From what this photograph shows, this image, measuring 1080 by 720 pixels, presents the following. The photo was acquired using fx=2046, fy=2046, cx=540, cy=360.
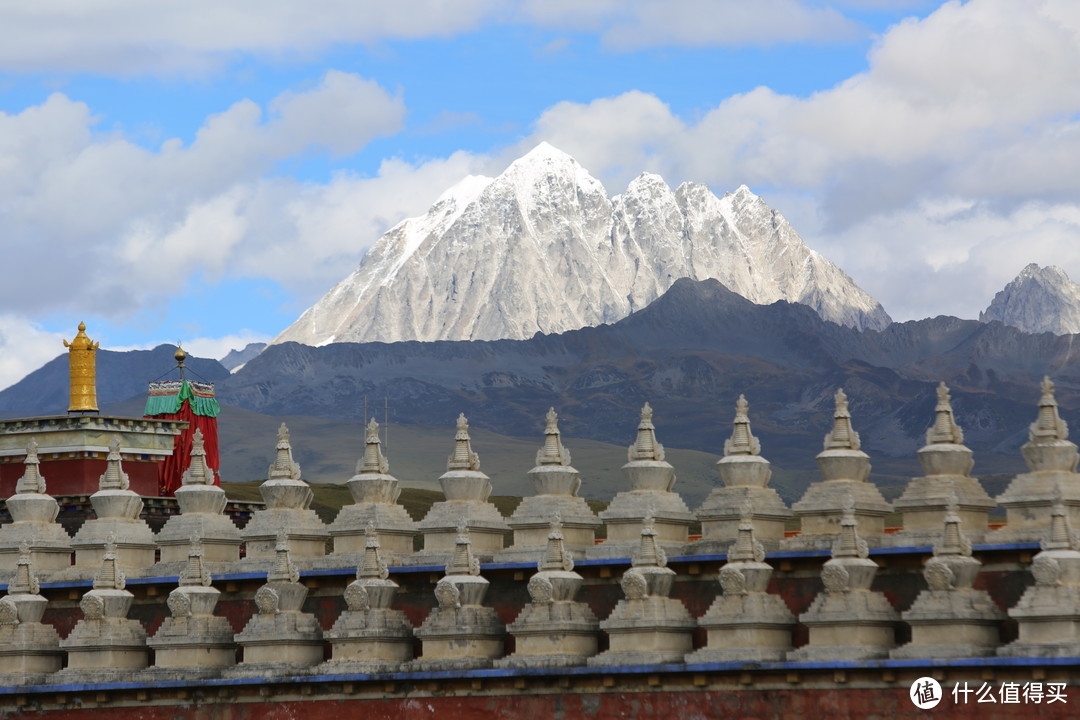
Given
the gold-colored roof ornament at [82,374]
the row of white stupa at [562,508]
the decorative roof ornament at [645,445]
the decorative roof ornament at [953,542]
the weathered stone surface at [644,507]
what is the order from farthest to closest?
1. the gold-colored roof ornament at [82,374]
2. the decorative roof ornament at [645,445]
3. the weathered stone surface at [644,507]
4. the row of white stupa at [562,508]
5. the decorative roof ornament at [953,542]

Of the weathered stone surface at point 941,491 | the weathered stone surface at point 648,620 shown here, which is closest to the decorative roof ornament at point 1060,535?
the weathered stone surface at point 941,491

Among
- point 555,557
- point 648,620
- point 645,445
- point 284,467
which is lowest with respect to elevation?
point 648,620

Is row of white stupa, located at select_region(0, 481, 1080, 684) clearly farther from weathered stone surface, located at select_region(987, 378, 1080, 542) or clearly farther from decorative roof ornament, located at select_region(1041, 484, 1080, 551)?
weathered stone surface, located at select_region(987, 378, 1080, 542)

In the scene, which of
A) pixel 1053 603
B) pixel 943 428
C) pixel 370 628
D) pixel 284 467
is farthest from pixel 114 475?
pixel 1053 603

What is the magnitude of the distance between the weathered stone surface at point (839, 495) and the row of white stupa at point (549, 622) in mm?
950

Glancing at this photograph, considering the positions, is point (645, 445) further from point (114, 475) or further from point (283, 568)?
point (114, 475)

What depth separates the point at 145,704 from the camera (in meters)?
49.1

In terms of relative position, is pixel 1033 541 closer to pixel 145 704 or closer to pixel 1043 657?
pixel 1043 657

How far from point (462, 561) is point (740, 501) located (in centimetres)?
636

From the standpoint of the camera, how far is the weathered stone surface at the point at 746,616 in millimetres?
41906

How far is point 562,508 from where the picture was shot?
156ft

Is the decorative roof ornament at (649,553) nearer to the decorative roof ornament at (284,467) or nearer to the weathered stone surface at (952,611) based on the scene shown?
the weathered stone surface at (952,611)

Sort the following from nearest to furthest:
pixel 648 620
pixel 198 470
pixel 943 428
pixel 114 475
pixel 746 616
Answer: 1. pixel 746 616
2. pixel 648 620
3. pixel 943 428
4. pixel 198 470
5. pixel 114 475

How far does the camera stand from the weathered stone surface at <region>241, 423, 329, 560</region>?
50.5m
